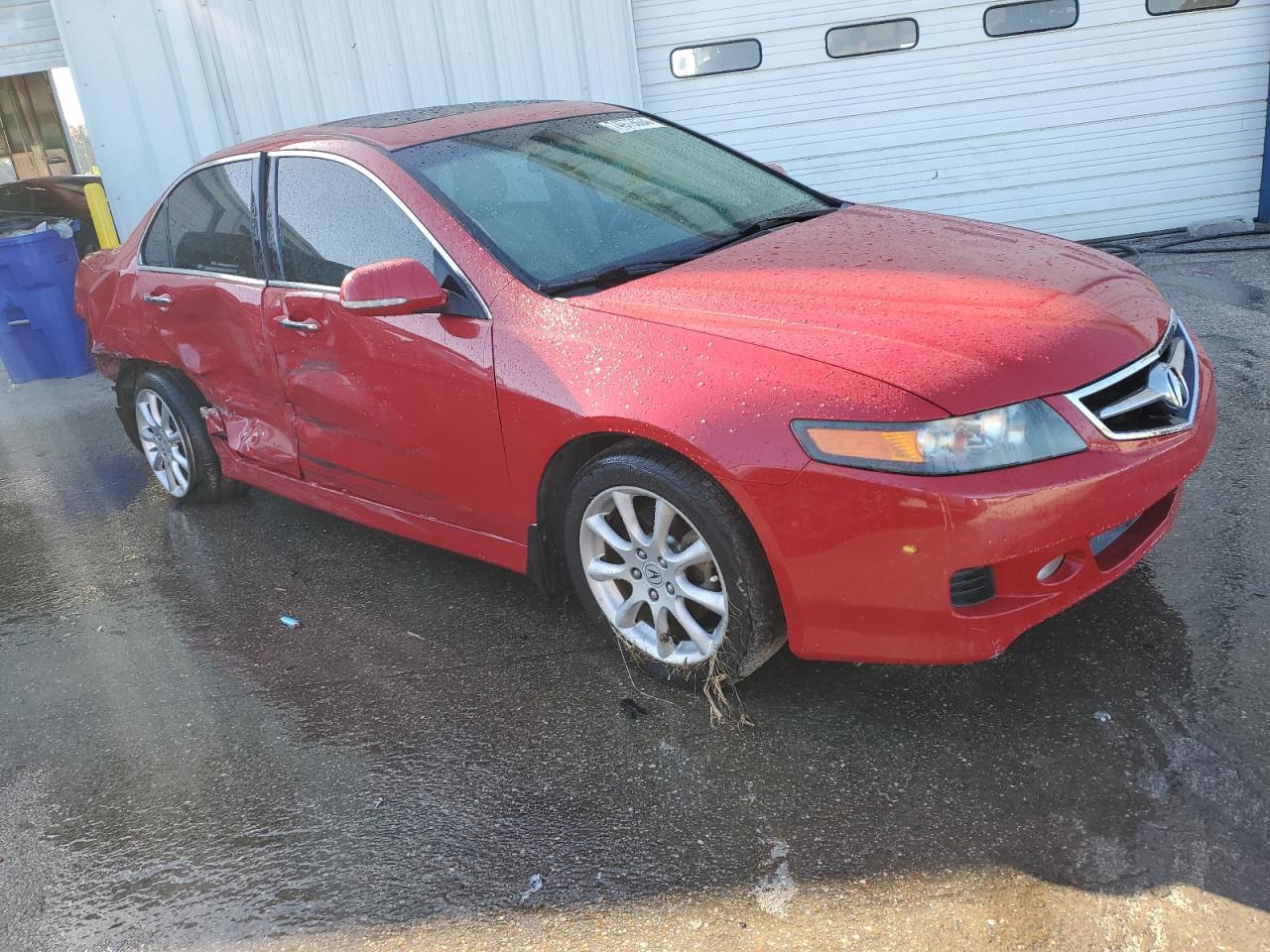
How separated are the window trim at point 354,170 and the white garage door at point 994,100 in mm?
4705

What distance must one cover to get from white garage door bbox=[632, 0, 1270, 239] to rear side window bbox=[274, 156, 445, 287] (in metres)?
4.80

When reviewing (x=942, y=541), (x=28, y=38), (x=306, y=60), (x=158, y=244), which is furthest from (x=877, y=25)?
(x=942, y=541)

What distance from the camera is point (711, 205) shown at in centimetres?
373

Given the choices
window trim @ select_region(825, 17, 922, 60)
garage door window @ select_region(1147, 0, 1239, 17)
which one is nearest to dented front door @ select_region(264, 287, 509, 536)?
window trim @ select_region(825, 17, 922, 60)

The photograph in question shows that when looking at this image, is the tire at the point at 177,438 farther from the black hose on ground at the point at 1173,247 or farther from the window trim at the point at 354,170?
the black hose on ground at the point at 1173,247

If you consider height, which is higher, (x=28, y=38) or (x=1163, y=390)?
(x=28, y=38)

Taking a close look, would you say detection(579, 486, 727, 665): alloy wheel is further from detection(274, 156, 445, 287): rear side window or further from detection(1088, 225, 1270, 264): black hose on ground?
detection(1088, 225, 1270, 264): black hose on ground

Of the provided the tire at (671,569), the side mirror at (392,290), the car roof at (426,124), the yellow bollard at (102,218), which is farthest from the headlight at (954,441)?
the yellow bollard at (102,218)

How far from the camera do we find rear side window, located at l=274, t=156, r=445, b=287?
346 cm

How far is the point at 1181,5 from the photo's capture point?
309 inches

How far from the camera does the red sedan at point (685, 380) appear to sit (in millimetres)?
2498

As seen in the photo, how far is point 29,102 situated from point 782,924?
20.2 metres

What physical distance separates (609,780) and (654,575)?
1.80 feet

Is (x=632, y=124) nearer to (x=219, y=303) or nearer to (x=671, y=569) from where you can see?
(x=219, y=303)
